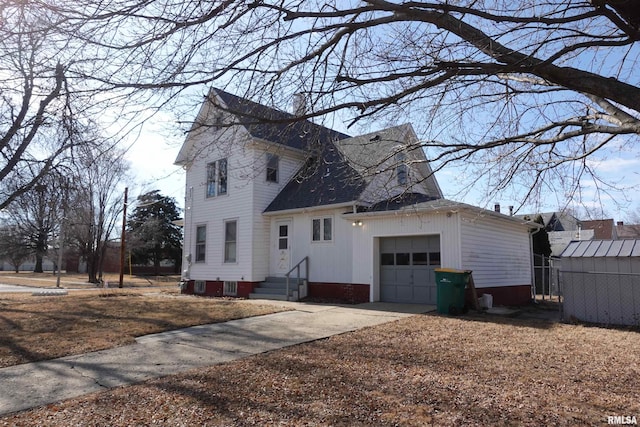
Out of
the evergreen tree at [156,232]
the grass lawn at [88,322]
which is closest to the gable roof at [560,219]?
the grass lawn at [88,322]

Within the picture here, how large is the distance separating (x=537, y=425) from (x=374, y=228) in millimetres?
9992

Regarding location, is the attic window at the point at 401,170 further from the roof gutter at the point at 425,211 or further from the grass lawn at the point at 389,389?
the grass lawn at the point at 389,389

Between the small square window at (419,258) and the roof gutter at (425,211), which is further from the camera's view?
the small square window at (419,258)

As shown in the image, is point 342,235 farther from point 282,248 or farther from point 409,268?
point 282,248

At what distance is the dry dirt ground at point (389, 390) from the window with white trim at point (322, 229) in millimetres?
7774

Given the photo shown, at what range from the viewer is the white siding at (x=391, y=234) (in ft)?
40.5

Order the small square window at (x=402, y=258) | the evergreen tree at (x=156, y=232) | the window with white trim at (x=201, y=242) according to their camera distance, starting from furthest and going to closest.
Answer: the evergreen tree at (x=156, y=232), the window with white trim at (x=201, y=242), the small square window at (x=402, y=258)

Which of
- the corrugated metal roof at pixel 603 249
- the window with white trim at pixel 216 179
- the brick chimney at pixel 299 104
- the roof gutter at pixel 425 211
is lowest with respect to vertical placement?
the corrugated metal roof at pixel 603 249

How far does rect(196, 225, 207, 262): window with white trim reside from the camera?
18969mm

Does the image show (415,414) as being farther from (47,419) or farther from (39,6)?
(39,6)

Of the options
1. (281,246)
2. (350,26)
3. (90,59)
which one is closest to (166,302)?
(281,246)

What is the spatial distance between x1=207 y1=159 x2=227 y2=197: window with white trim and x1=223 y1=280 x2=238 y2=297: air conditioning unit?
387 centimetres

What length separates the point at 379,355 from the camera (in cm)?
674

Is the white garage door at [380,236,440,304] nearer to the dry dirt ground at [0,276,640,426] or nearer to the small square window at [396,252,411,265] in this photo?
the small square window at [396,252,411,265]
